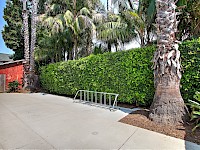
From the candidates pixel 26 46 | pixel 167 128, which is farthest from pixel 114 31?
pixel 26 46

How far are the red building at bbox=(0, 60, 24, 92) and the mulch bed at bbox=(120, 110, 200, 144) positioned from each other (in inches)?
558

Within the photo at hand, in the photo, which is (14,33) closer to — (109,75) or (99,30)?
(99,30)

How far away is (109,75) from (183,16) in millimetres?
4712

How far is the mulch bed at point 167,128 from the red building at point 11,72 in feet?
46.5

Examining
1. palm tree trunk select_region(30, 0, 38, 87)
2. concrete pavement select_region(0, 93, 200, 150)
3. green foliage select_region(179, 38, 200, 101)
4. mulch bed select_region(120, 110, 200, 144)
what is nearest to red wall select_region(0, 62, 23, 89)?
palm tree trunk select_region(30, 0, 38, 87)

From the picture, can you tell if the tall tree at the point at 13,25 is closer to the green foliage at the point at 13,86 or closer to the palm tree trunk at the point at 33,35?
the palm tree trunk at the point at 33,35

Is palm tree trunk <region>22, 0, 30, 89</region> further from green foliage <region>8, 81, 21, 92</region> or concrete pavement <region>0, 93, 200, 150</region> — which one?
concrete pavement <region>0, 93, 200, 150</region>

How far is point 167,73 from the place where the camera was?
4648 millimetres

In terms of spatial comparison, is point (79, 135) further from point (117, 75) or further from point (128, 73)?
point (117, 75)

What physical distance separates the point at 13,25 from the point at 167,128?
2049 cm

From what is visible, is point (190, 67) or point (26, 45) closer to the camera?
point (190, 67)

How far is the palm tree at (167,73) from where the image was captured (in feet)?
14.6

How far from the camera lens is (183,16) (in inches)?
295

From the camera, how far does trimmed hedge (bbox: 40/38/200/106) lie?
5.07 metres
